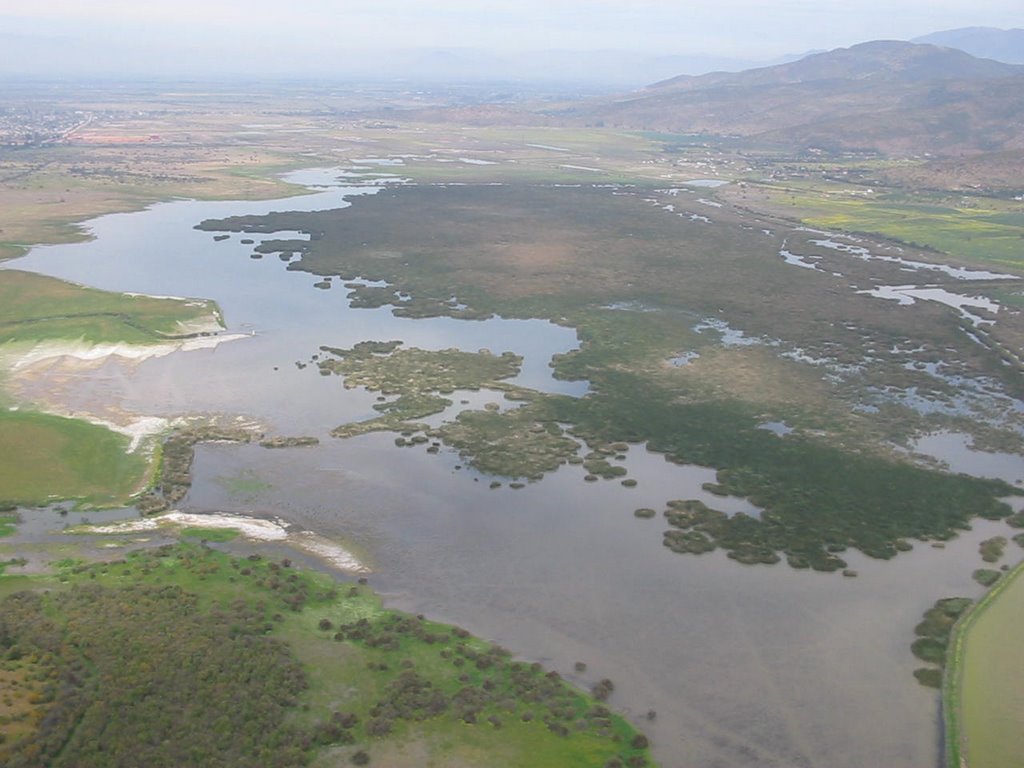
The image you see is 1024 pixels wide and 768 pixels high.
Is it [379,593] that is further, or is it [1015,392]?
[1015,392]

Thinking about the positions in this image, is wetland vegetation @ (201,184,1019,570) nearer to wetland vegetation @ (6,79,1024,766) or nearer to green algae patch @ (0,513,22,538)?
wetland vegetation @ (6,79,1024,766)

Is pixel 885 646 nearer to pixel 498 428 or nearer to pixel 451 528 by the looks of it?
pixel 451 528

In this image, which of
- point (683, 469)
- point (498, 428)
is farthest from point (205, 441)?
point (683, 469)

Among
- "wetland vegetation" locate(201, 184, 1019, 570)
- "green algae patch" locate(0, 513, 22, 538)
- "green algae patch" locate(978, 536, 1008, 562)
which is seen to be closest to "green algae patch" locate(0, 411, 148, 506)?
"green algae patch" locate(0, 513, 22, 538)

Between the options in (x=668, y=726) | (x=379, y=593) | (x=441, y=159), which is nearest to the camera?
(x=668, y=726)

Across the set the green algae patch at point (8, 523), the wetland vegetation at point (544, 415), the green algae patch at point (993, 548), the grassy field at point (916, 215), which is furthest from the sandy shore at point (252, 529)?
the grassy field at point (916, 215)

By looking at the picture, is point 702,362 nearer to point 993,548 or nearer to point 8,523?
point 993,548

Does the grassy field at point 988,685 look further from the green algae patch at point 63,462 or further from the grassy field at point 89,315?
the grassy field at point 89,315

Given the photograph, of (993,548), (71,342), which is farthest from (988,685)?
(71,342)
